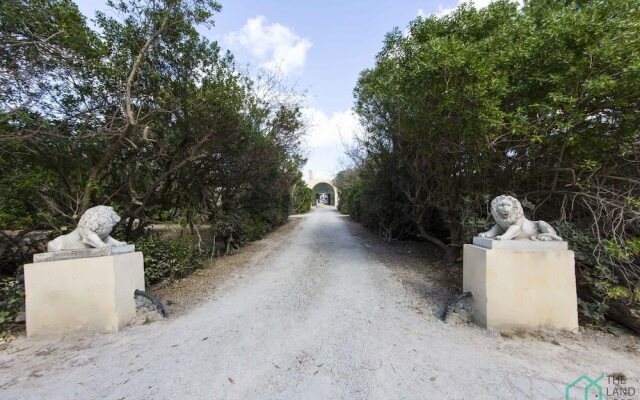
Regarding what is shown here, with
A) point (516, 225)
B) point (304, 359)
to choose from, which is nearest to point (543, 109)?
point (516, 225)

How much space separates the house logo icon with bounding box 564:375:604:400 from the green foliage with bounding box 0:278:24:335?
620cm

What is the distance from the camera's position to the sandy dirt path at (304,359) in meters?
2.26

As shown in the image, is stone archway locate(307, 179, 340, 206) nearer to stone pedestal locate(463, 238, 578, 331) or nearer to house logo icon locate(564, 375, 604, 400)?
stone pedestal locate(463, 238, 578, 331)

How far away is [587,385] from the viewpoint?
2.25 metres

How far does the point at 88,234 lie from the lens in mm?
3314

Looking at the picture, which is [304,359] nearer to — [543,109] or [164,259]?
[164,259]

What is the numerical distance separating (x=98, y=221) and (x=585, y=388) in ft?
17.7

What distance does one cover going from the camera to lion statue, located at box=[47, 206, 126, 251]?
3.30 metres

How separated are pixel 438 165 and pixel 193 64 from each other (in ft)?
19.2

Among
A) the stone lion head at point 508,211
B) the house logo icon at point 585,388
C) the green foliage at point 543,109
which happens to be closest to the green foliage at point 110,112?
the green foliage at point 543,109

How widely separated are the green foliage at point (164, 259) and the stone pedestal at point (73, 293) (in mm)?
1783

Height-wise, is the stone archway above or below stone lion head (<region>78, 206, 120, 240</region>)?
above

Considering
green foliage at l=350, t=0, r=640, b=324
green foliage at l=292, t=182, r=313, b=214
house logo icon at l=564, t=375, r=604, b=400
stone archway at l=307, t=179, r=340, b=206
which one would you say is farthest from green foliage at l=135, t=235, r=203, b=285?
stone archway at l=307, t=179, r=340, b=206

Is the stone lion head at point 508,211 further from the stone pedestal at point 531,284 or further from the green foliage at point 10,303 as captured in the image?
the green foliage at point 10,303
